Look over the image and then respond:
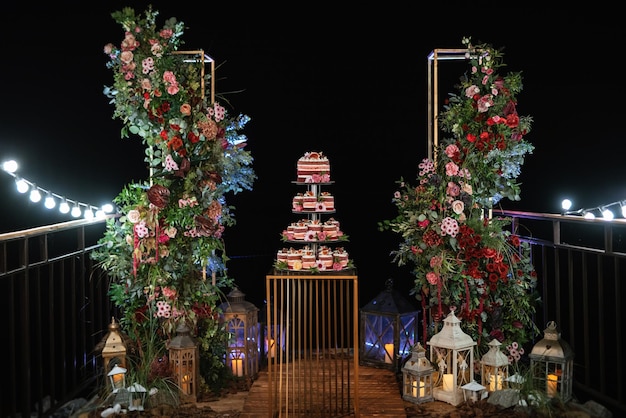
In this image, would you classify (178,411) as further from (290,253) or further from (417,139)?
(417,139)

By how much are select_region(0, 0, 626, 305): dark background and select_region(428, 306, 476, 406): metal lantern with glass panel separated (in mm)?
1655

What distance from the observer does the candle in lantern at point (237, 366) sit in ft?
16.8

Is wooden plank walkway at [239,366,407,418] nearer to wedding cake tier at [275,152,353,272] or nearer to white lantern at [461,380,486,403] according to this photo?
white lantern at [461,380,486,403]

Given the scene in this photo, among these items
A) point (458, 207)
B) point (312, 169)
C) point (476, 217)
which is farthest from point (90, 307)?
point (476, 217)

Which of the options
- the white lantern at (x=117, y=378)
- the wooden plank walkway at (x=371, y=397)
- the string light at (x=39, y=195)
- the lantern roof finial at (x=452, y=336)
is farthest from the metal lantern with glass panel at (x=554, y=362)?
the string light at (x=39, y=195)

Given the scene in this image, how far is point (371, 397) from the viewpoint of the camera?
188 inches

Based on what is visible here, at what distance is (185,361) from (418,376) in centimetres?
146

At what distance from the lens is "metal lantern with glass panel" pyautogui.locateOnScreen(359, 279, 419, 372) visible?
208 inches

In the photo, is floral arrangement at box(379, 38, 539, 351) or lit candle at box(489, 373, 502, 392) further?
floral arrangement at box(379, 38, 539, 351)

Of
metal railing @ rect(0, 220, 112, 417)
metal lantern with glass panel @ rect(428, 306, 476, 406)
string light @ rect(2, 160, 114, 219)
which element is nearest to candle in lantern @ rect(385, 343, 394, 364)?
metal lantern with glass panel @ rect(428, 306, 476, 406)

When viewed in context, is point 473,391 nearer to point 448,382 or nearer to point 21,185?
point 448,382

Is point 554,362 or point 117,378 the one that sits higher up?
point 554,362

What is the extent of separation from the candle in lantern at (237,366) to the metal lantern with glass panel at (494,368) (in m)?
1.62

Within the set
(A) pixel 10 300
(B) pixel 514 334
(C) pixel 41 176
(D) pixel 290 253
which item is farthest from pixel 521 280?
(C) pixel 41 176
